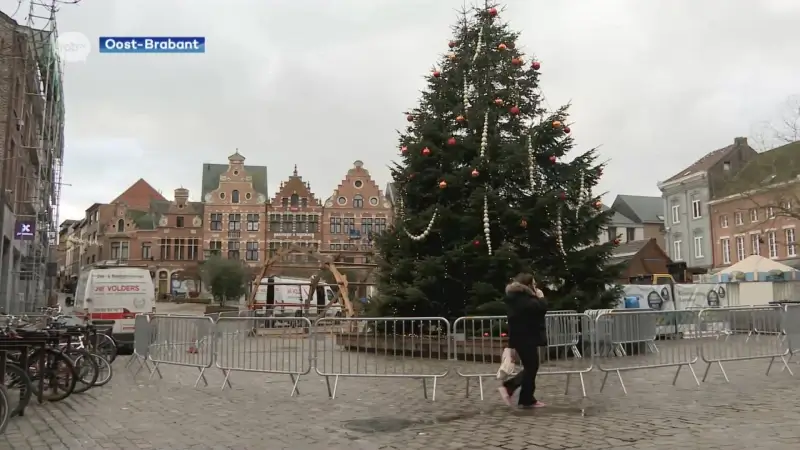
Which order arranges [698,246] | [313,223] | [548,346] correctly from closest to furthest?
[548,346]
[698,246]
[313,223]

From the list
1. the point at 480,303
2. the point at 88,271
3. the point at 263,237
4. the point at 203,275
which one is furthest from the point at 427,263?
the point at 263,237

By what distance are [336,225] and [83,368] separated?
65.0 meters

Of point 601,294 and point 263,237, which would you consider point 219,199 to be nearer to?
point 263,237

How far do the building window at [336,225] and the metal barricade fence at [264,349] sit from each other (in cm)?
6422

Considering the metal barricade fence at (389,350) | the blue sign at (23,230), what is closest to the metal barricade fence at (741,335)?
the metal barricade fence at (389,350)

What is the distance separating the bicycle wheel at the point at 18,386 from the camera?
7.88 metres

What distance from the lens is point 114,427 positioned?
7609mm

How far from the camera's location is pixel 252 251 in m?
75.0

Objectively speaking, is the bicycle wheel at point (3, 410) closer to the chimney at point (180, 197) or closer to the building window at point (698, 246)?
the building window at point (698, 246)

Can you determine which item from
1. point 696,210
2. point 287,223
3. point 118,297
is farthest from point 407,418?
point 287,223

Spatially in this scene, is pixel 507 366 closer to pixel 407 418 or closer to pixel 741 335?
pixel 407 418

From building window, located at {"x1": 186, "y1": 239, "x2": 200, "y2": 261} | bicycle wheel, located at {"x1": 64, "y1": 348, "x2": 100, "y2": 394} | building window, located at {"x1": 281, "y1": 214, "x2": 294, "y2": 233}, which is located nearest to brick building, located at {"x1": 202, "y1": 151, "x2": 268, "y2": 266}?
building window, located at {"x1": 186, "y1": 239, "x2": 200, "y2": 261}

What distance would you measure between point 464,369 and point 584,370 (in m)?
2.44

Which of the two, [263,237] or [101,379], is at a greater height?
[263,237]
